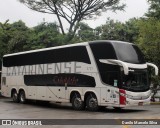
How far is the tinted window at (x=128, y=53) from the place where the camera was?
20.2 metres

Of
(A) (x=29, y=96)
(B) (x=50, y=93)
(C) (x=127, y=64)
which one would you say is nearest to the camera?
(C) (x=127, y=64)

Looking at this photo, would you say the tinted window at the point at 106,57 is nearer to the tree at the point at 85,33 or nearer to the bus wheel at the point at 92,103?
the bus wheel at the point at 92,103

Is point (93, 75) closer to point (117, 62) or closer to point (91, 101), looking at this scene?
point (91, 101)

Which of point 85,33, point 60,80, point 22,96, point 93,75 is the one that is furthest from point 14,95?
point 85,33

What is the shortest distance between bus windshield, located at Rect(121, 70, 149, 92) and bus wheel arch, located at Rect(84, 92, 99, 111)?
209 centimetres

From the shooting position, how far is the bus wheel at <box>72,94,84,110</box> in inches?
859

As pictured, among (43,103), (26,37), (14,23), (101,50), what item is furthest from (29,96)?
(14,23)

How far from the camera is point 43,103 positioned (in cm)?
2875

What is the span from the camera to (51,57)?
2439 centimetres

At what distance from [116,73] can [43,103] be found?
33.5ft

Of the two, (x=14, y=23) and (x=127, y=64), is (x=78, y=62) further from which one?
(x=14, y=23)

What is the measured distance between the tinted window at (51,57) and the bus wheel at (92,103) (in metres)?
1.95

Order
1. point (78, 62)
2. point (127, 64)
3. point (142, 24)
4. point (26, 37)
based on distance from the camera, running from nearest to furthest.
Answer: point (127, 64)
point (78, 62)
point (142, 24)
point (26, 37)

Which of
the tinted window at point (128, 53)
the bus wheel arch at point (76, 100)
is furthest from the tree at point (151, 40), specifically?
the bus wheel arch at point (76, 100)
